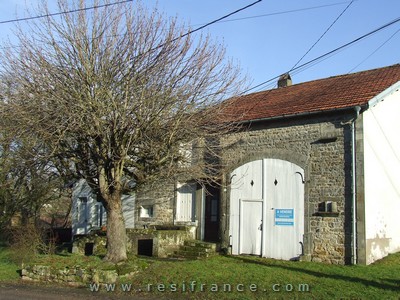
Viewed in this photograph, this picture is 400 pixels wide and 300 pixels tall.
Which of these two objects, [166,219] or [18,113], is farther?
[166,219]

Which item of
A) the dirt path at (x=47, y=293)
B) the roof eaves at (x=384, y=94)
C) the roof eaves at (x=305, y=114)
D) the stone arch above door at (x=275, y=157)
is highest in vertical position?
the roof eaves at (x=384, y=94)

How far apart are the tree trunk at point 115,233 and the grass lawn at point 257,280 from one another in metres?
0.50

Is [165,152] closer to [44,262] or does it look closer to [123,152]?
[123,152]

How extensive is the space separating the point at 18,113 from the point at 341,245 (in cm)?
980

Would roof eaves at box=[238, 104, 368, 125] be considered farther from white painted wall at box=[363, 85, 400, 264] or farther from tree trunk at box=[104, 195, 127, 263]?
tree trunk at box=[104, 195, 127, 263]

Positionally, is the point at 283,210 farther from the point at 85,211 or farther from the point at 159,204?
the point at 85,211

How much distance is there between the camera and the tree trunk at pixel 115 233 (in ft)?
40.7

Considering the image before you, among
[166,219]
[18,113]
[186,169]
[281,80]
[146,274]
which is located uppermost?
[281,80]

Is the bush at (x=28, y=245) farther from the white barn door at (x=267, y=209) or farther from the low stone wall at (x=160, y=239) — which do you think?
the white barn door at (x=267, y=209)

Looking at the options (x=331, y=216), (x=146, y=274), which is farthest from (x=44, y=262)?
(x=331, y=216)

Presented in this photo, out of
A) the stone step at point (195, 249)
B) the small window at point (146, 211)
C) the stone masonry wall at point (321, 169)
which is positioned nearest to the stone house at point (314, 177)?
the stone masonry wall at point (321, 169)

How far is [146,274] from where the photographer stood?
11461 mm

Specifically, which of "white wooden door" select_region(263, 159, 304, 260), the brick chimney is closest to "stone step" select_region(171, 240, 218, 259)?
"white wooden door" select_region(263, 159, 304, 260)

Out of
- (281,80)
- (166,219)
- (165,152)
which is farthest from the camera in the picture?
(281,80)
